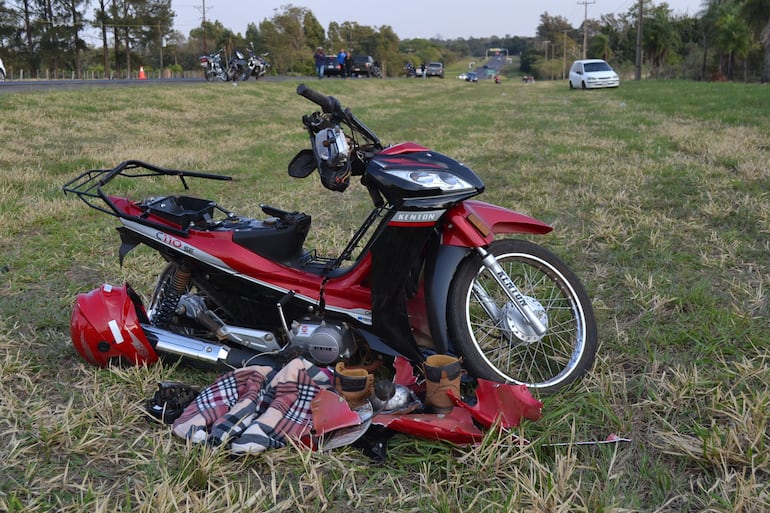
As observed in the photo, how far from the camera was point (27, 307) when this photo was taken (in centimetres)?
358

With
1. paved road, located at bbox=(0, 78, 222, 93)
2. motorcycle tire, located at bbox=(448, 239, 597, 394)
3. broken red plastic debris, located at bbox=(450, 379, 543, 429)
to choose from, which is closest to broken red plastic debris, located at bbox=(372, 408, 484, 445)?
broken red plastic debris, located at bbox=(450, 379, 543, 429)

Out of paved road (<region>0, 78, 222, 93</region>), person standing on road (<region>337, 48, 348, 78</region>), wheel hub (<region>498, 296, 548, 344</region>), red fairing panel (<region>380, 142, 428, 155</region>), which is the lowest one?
wheel hub (<region>498, 296, 548, 344</region>)

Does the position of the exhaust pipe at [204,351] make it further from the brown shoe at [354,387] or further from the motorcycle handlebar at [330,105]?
the motorcycle handlebar at [330,105]

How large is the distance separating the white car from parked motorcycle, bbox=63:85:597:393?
2939cm

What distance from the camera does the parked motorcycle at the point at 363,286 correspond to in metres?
2.53

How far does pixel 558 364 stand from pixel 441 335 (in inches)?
24.0

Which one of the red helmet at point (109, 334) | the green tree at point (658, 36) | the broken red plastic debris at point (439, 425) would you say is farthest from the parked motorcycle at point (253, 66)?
the green tree at point (658, 36)

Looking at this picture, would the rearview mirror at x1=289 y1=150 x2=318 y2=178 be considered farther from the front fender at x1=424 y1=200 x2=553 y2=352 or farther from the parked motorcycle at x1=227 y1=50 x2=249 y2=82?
the parked motorcycle at x1=227 y1=50 x2=249 y2=82

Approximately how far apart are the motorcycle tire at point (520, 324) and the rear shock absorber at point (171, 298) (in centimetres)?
128

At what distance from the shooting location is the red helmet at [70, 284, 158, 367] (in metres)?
2.78

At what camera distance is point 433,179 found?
2.46m

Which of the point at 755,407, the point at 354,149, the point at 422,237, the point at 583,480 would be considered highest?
the point at 354,149

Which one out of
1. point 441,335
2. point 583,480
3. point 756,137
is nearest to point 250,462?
point 441,335

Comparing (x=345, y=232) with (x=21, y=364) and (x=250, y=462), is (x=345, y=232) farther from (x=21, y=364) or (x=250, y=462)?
(x=250, y=462)
